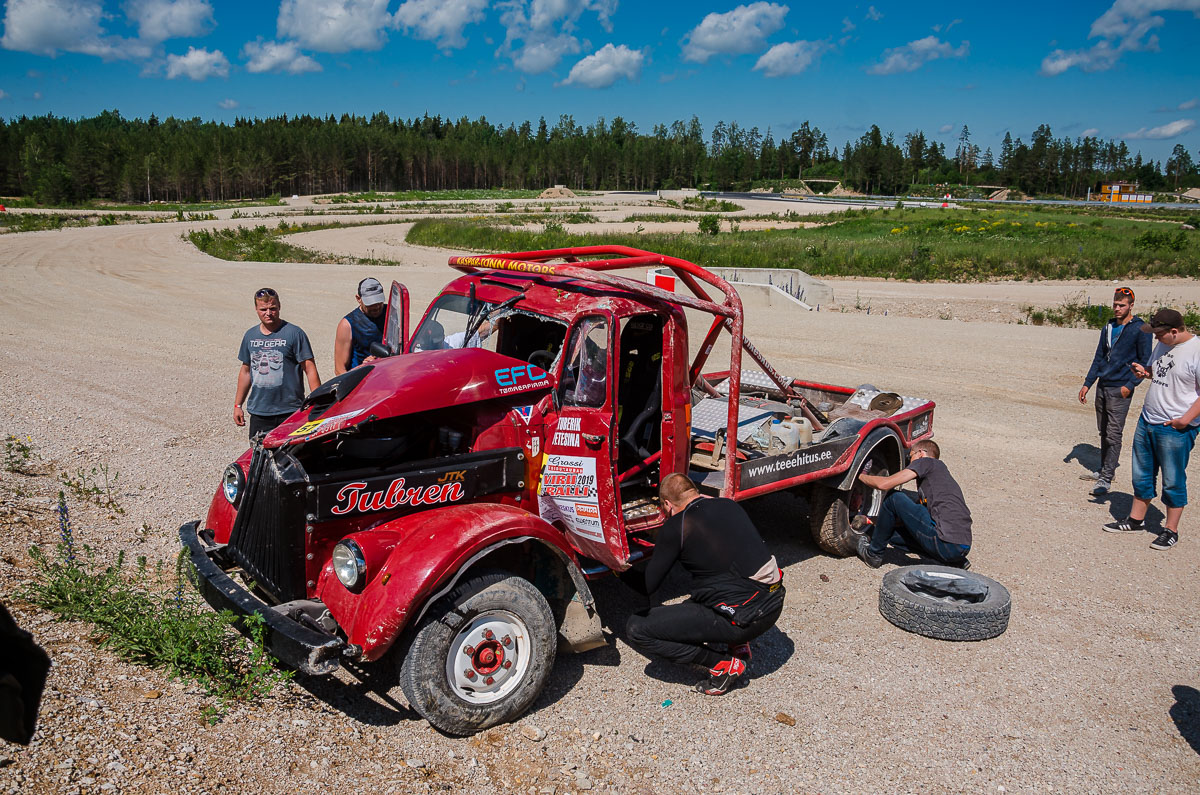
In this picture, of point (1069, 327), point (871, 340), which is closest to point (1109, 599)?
point (871, 340)

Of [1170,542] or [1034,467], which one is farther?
[1034,467]

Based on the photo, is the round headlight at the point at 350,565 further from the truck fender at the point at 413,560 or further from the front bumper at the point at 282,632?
the front bumper at the point at 282,632

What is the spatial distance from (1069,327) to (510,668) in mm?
19427

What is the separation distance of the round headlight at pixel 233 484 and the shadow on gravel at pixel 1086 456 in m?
9.34

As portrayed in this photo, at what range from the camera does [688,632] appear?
4832 mm

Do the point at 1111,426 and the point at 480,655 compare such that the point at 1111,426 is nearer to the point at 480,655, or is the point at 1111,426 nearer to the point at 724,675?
the point at 724,675

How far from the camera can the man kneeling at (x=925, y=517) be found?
21.7ft

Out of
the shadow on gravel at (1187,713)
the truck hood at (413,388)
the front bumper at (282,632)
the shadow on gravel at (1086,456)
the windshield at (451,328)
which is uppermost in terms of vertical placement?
the windshield at (451,328)

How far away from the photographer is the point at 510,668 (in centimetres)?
450

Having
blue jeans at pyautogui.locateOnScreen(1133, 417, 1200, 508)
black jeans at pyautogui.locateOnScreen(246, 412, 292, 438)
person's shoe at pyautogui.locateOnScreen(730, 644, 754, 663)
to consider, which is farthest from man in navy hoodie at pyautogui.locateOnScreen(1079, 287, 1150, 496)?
black jeans at pyautogui.locateOnScreen(246, 412, 292, 438)

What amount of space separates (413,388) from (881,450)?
4.84m

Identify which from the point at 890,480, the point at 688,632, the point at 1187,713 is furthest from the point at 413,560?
the point at 1187,713

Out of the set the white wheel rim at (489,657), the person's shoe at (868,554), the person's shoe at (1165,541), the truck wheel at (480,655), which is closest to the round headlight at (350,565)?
the truck wheel at (480,655)

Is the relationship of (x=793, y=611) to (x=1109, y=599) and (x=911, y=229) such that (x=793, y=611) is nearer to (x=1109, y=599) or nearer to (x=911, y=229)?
(x=1109, y=599)
